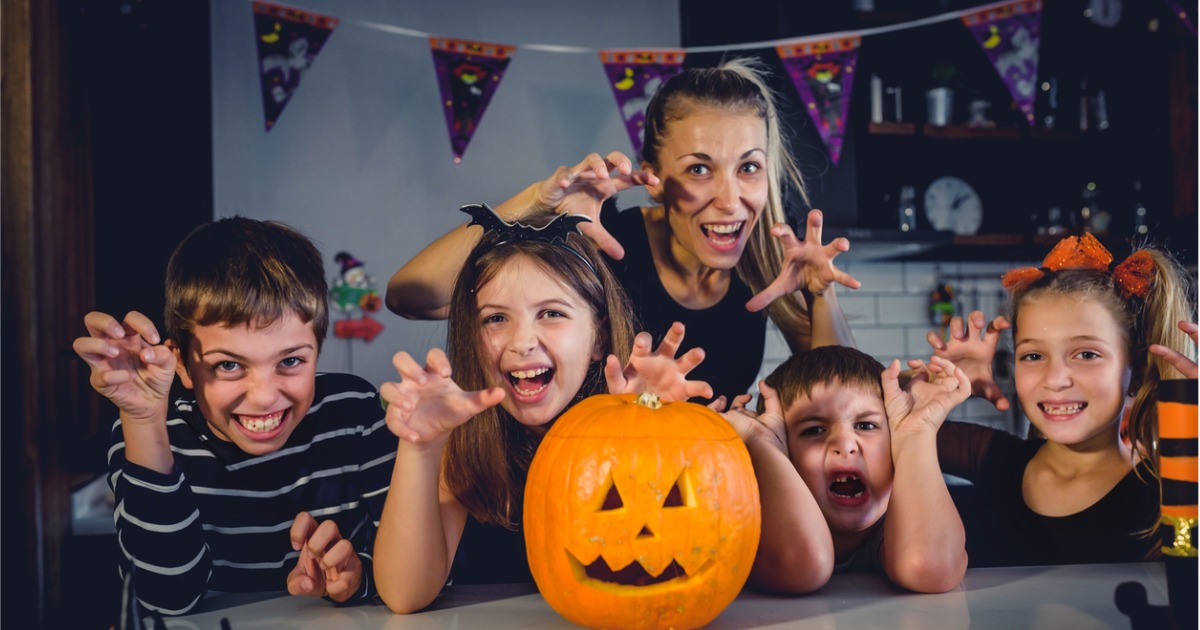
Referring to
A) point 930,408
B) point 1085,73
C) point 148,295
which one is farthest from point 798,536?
point 1085,73

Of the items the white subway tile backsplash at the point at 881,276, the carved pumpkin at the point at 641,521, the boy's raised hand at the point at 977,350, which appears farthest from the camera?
the white subway tile backsplash at the point at 881,276

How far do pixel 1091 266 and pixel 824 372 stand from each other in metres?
0.60

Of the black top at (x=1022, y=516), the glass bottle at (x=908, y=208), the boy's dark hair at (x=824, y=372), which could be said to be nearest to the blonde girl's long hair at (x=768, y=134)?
the boy's dark hair at (x=824, y=372)

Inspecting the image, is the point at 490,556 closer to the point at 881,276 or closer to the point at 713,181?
the point at 713,181

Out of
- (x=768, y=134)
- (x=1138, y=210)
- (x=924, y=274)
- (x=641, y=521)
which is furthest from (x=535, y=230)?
(x=1138, y=210)

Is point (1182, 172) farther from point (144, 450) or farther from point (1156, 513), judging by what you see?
point (144, 450)

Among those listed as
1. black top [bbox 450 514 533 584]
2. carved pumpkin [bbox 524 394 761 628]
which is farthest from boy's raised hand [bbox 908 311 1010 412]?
black top [bbox 450 514 533 584]

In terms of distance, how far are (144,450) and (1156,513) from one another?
1.87 metres

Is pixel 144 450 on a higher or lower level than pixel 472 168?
lower

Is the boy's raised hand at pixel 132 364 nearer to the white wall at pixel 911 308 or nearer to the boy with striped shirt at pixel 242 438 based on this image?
the boy with striped shirt at pixel 242 438

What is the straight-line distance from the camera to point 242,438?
1499 millimetres

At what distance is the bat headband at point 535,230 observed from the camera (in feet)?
5.24

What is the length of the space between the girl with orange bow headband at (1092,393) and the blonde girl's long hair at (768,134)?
0.44 meters

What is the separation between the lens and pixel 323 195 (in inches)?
64.7
